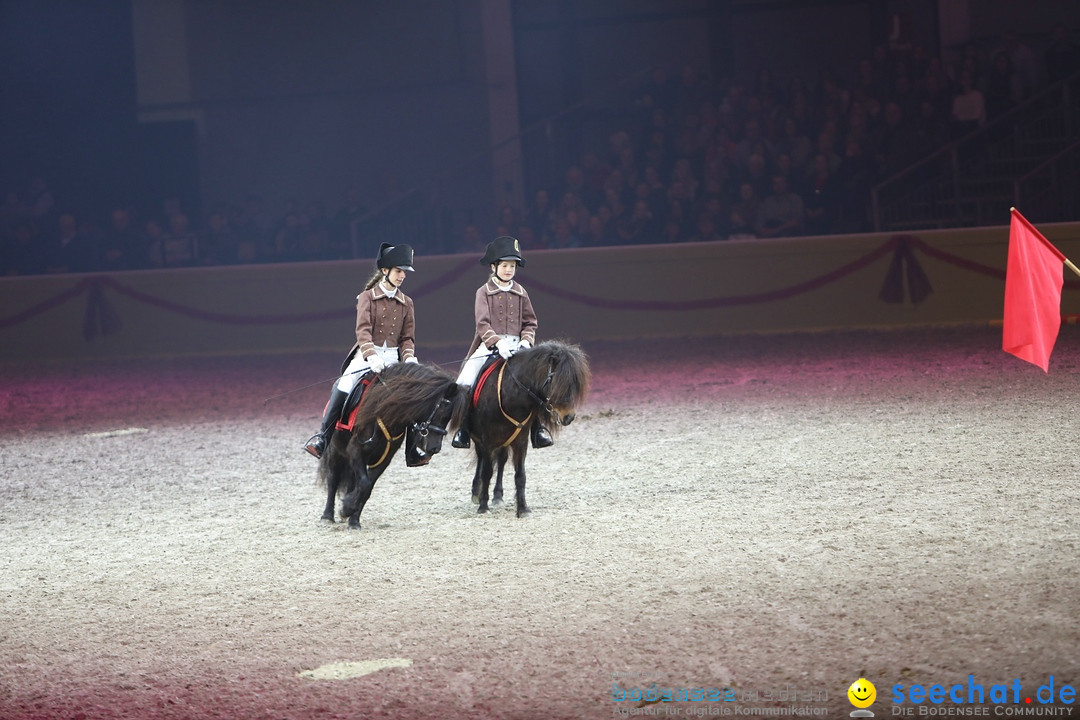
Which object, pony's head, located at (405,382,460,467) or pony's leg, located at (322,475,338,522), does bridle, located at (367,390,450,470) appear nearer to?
pony's head, located at (405,382,460,467)

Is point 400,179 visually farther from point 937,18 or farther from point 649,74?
point 937,18

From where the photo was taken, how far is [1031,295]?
7.05 meters

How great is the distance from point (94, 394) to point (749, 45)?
12025 millimetres

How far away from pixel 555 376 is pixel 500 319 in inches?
35.1

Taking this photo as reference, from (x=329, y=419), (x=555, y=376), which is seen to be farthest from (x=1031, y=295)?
(x=329, y=419)

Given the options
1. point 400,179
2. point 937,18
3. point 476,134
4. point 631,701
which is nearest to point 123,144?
point 400,179

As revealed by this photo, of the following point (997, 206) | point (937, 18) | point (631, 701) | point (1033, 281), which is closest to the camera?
point (631, 701)

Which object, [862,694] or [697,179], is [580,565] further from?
[697,179]

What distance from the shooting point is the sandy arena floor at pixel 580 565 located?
4.60 meters

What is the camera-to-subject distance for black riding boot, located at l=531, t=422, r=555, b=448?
7.65 m

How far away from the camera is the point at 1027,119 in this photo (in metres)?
17.2

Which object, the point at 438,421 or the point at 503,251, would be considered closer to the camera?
the point at 438,421

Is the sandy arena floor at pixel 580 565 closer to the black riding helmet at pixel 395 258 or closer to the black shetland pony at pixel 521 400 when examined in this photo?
the black shetland pony at pixel 521 400

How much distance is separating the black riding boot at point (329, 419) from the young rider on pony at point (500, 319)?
792 millimetres
